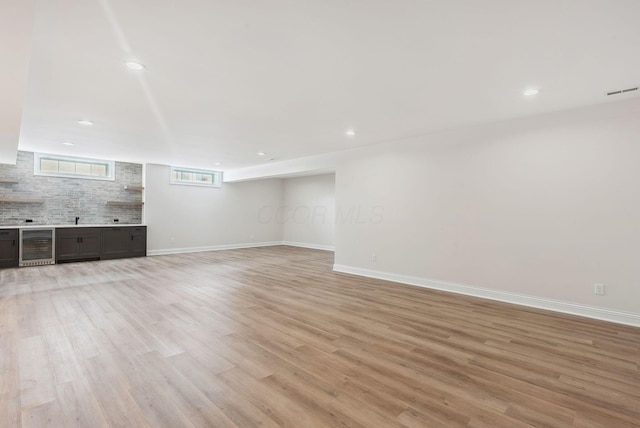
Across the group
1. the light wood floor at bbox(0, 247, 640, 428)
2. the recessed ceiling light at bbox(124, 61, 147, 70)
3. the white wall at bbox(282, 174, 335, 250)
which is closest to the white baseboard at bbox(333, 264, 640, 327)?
the light wood floor at bbox(0, 247, 640, 428)

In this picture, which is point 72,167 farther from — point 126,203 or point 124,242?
point 124,242

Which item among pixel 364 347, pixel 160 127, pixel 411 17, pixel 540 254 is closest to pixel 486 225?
pixel 540 254

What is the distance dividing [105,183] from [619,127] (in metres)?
10.3

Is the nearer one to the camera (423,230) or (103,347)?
(103,347)

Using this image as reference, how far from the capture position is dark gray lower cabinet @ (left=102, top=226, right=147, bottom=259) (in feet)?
23.9

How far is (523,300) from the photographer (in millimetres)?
3998

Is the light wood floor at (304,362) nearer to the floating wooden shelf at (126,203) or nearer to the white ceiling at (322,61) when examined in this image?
the white ceiling at (322,61)

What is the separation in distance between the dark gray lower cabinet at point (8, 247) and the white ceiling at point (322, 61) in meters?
3.12

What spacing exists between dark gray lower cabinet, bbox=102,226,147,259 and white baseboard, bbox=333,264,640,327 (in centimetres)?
633

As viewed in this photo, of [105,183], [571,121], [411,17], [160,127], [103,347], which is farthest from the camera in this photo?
[105,183]

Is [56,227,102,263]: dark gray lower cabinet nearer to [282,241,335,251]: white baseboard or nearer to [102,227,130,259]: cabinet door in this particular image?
[102,227,130,259]: cabinet door

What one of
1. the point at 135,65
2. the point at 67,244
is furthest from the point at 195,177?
the point at 135,65

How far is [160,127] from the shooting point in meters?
4.57

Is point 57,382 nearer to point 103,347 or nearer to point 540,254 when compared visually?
point 103,347
